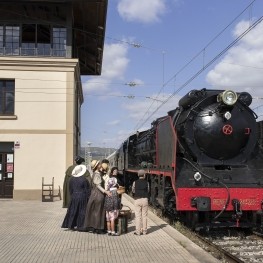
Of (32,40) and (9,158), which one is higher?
(32,40)

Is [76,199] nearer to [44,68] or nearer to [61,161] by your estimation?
[61,161]

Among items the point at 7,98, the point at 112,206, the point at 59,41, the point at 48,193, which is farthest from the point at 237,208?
the point at 59,41

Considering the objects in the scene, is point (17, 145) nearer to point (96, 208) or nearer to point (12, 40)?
point (12, 40)

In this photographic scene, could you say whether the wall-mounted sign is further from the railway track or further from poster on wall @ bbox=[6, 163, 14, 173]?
the railway track

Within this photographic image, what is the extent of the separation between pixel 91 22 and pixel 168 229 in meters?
17.3

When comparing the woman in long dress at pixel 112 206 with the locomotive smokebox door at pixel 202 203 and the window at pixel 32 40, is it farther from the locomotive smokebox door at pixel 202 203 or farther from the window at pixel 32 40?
the window at pixel 32 40

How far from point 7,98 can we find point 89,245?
13489mm

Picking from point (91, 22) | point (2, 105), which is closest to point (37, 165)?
point (2, 105)

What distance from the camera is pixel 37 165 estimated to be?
67.7 ft

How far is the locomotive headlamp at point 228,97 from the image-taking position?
442 inches

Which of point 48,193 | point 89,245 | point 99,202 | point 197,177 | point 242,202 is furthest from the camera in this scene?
point 48,193

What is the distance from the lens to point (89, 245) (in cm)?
905

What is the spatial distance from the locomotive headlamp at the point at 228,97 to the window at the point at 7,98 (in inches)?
487

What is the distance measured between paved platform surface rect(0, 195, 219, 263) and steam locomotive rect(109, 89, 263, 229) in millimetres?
1001
